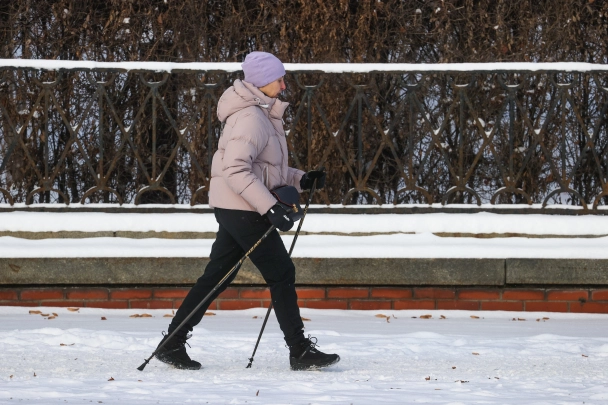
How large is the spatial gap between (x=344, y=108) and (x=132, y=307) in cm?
212

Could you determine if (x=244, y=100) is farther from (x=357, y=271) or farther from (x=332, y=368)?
(x=357, y=271)

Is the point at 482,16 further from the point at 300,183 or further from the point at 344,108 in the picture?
the point at 300,183

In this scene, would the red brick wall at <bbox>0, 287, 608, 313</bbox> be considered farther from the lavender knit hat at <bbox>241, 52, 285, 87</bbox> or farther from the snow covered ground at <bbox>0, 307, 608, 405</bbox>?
the lavender knit hat at <bbox>241, 52, 285, 87</bbox>

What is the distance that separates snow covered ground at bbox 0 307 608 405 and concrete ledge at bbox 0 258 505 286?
0.74 feet

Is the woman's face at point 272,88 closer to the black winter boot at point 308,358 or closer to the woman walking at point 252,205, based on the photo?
the woman walking at point 252,205

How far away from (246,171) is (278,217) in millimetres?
288

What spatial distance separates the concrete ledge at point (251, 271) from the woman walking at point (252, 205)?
5.79 ft

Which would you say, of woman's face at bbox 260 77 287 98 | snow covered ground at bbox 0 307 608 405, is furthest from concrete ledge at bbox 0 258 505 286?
woman's face at bbox 260 77 287 98

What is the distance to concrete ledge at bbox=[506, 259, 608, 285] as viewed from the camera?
7.93 metres

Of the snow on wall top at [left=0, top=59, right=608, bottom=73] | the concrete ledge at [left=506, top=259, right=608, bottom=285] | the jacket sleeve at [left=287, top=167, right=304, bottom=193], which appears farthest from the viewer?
the snow on wall top at [left=0, top=59, right=608, bottom=73]

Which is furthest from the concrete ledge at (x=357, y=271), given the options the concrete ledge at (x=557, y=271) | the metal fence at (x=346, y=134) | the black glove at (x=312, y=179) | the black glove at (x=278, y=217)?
the black glove at (x=278, y=217)

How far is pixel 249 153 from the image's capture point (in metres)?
5.92

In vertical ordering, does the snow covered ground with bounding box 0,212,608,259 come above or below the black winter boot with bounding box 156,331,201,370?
Answer: above

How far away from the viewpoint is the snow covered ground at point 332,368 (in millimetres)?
5492
